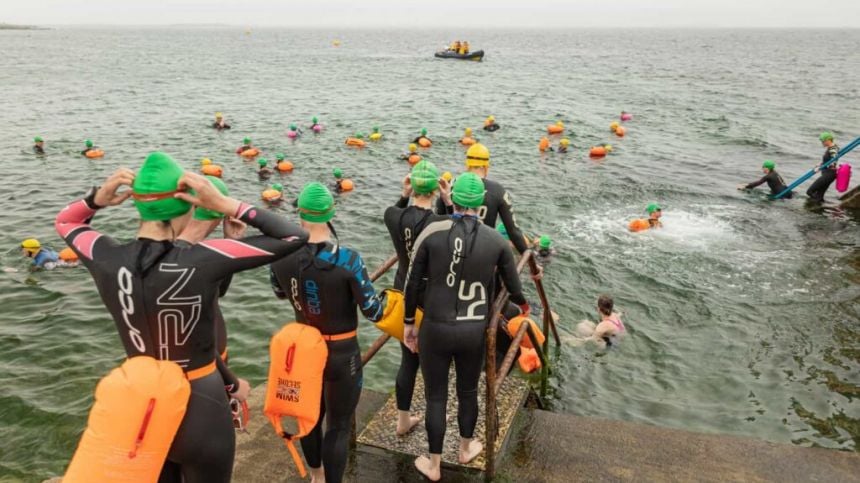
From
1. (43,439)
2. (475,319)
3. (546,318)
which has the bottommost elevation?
(43,439)

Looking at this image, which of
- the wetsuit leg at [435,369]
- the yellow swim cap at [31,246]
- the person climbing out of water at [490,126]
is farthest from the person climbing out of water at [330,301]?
the person climbing out of water at [490,126]

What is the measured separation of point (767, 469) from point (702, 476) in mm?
660

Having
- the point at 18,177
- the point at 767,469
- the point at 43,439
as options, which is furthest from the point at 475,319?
the point at 18,177

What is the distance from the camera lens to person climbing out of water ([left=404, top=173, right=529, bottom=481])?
441 centimetres

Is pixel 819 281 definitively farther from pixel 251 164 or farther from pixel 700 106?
pixel 700 106

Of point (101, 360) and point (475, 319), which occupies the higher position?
point (475, 319)

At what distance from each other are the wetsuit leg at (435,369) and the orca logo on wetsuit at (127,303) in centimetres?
212

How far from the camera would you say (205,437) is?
3.15m

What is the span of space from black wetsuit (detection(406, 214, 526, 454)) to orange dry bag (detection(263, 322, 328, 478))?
94cm

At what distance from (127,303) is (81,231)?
536 mm

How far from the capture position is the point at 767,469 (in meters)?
5.06

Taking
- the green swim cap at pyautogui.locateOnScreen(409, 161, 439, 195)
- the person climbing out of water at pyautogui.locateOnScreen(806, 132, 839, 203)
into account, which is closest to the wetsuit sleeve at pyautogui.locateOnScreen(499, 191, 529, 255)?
the green swim cap at pyautogui.locateOnScreen(409, 161, 439, 195)

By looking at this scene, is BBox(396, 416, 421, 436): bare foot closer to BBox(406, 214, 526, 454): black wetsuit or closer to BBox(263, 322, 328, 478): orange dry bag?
BBox(406, 214, 526, 454): black wetsuit

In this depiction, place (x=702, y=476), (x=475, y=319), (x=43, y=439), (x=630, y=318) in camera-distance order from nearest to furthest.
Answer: (x=475, y=319), (x=702, y=476), (x=43, y=439), (x=630, y=318)
